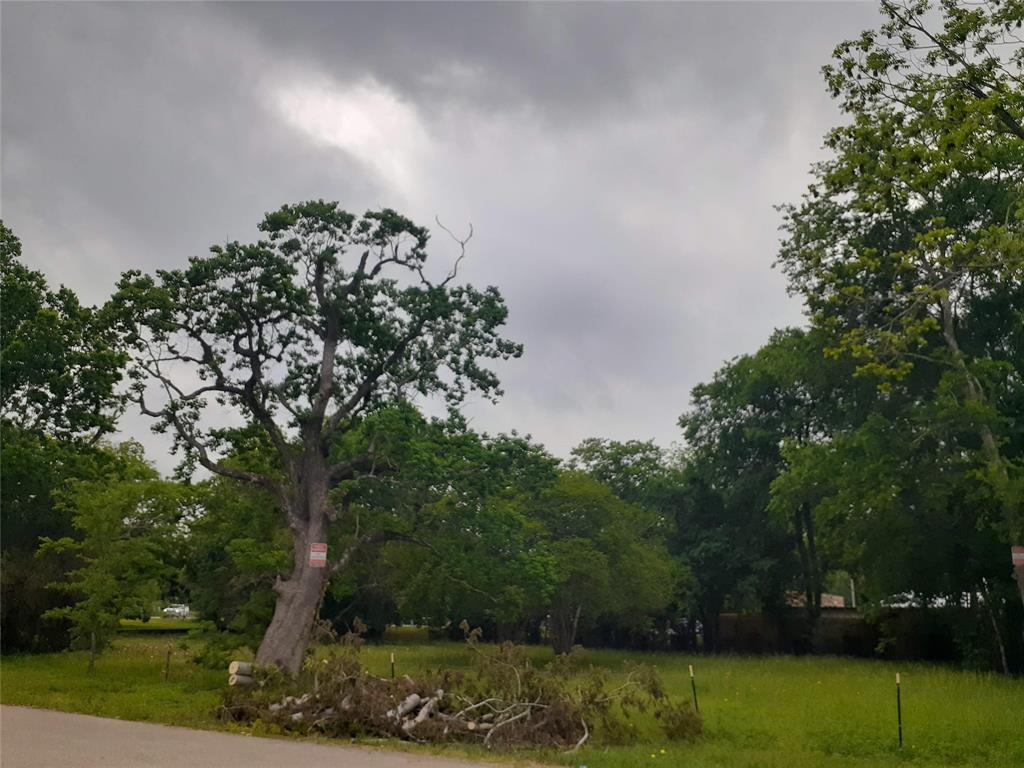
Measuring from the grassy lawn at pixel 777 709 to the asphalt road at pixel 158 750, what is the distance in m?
1.17

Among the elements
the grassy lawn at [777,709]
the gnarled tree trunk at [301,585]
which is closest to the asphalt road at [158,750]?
the grassy lawn at [777,709]

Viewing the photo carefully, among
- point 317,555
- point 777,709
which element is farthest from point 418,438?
point 777,709

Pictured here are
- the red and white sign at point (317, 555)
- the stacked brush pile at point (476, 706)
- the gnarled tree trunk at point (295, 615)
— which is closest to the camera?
the stacked brush pile at point (476, 706)

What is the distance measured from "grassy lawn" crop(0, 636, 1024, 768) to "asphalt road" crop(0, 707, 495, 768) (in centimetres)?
117

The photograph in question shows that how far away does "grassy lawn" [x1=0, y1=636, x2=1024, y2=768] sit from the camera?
12469 mm

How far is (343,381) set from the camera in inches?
928

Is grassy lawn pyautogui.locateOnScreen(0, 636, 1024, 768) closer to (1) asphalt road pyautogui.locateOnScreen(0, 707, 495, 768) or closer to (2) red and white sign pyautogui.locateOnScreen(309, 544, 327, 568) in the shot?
(1) asphalt road pyautogui.locateOnScreen(0, 707, 495, 768)

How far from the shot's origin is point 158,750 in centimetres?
1130

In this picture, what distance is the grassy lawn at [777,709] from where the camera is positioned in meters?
12.5

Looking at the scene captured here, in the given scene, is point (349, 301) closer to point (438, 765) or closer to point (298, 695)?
point (298, 695)

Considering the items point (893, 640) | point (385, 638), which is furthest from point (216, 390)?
point (385, 638)

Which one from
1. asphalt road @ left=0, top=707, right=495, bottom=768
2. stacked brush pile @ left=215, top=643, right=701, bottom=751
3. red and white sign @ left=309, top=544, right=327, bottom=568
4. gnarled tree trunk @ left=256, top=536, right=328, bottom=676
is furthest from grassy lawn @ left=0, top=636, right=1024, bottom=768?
red and white sign @ left=309, top=544, right=327, bottom=568

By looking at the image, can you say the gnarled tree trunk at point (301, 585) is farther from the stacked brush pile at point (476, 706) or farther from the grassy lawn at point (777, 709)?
the stacked brush pile at point (476, 706)

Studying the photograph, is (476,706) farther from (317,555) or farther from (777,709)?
(317,555)
